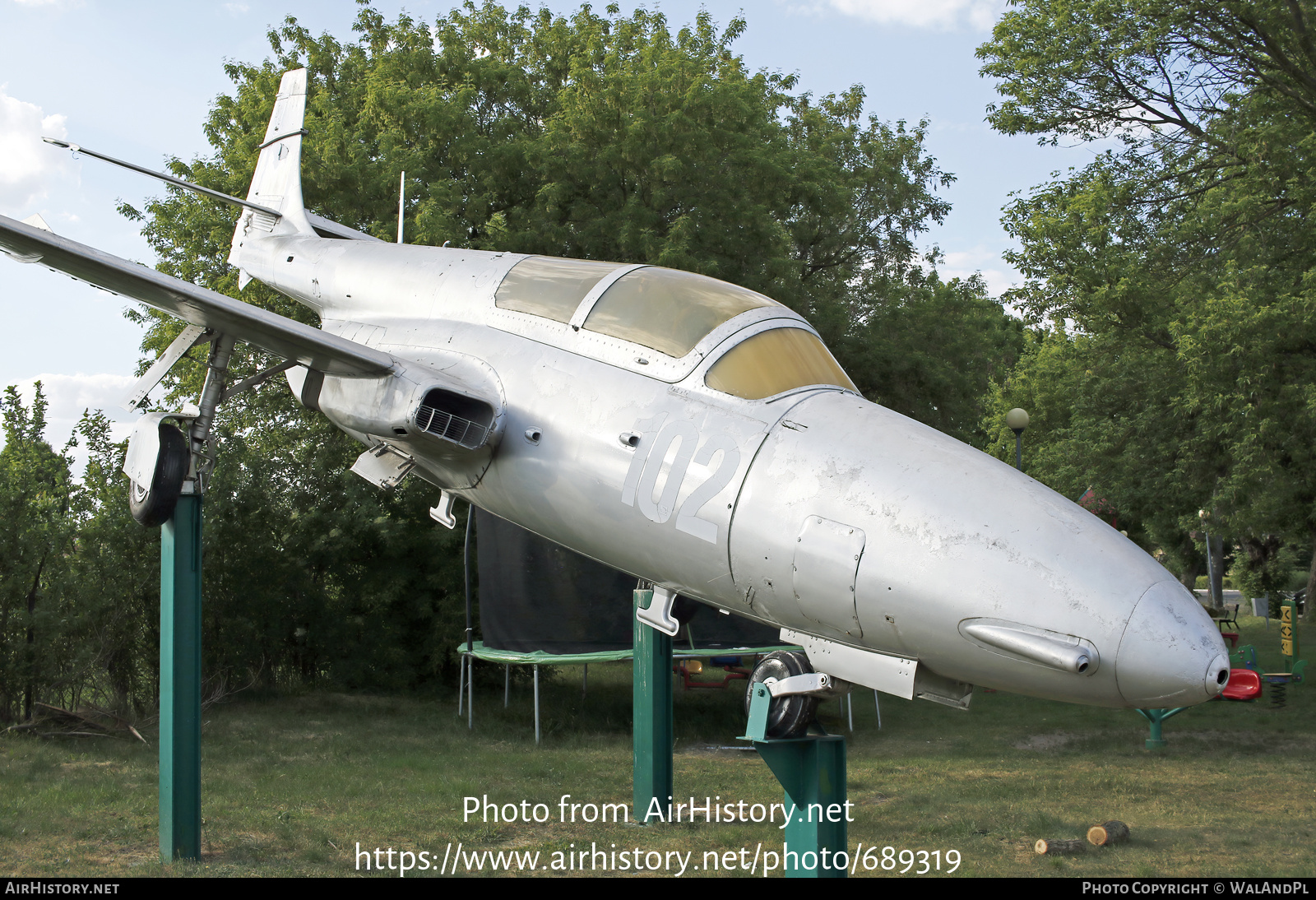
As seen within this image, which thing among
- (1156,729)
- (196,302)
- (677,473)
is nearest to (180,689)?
(196,302)

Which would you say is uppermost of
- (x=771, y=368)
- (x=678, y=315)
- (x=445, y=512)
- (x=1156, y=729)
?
(x=678, y=315)

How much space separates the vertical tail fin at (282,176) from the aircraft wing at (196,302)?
3.13 m

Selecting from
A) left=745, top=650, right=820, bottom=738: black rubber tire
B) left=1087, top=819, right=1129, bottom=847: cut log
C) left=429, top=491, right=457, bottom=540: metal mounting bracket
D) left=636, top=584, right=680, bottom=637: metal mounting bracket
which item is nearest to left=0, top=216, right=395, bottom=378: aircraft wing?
left=429, top=491, right=457, bottom=540: metal mounting bracket

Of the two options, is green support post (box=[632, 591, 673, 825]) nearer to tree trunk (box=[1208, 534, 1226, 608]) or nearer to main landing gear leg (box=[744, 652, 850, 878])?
main landing gear leg (box=[744, 652, 850, 878])

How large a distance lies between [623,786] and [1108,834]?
4563 millimetres

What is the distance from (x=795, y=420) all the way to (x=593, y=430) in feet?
3.53

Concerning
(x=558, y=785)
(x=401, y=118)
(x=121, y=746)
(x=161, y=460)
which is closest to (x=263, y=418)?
(x=401, y=118)

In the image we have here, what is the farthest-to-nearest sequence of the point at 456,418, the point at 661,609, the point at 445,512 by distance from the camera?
the point at 445,512
the point at 456,418
the point at 661,609

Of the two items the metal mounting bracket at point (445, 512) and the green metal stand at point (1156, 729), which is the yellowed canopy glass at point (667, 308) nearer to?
the metal mounting bracket at point (445, 512)

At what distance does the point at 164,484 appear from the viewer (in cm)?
646

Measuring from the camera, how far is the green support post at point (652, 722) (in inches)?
332

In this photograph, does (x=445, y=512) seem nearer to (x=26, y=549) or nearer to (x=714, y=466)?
(x=714, y=466)

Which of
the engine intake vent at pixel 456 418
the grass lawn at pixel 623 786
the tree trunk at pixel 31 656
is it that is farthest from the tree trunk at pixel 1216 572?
the engine intake vent at pixel 456 418

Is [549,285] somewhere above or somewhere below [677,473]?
above
